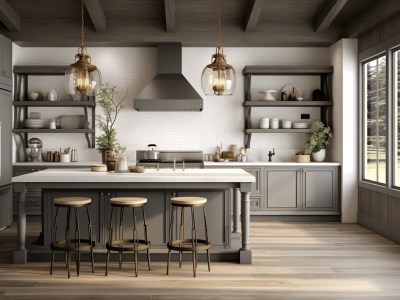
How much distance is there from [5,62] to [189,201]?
4.31 m

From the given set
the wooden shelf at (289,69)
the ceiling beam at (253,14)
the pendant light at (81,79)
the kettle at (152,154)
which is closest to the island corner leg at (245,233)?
the pendant light at (81,79)

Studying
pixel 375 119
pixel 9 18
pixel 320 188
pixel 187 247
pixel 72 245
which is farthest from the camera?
pixel 320 188

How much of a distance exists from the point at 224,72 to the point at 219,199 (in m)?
1.43

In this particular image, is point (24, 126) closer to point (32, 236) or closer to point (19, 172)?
point (19, 172)

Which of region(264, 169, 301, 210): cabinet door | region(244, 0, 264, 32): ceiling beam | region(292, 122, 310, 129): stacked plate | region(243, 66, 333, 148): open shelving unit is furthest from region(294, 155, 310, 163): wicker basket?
region(244, 0, 264, 32): ceiling beam

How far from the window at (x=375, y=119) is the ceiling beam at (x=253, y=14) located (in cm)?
179

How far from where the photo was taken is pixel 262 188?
8.38m

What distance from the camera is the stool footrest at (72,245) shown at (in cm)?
511

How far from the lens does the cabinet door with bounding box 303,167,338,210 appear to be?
8305 mm

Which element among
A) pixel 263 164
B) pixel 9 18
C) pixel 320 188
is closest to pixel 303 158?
pixel 320 188

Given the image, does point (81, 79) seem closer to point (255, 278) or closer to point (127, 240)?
point (127, 240)

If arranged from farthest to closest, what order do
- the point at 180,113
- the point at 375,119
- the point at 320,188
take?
the point at 180,113, the point at 320,188, the point at 375,119

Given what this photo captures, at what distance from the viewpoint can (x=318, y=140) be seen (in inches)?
336

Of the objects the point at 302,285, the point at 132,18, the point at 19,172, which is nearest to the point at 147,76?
the point at 132,18
